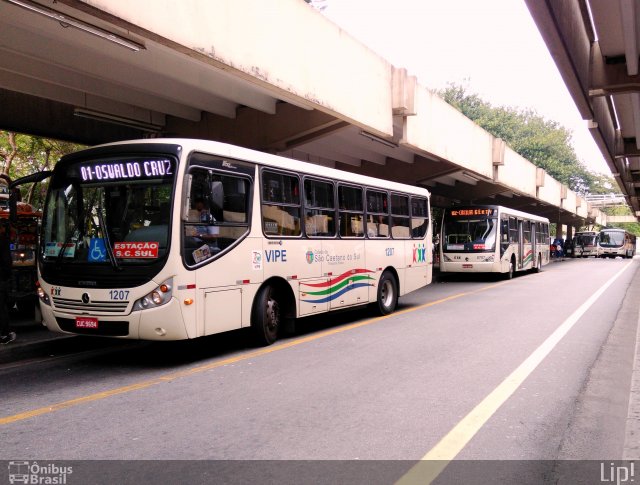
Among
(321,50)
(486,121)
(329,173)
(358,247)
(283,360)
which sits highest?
(486,121)

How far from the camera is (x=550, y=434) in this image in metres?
4.62

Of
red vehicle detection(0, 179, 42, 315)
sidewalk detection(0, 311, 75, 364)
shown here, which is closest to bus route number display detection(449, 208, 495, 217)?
red vehicle detection(0, 179, 42, 315)

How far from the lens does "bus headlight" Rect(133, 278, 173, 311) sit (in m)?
6.69

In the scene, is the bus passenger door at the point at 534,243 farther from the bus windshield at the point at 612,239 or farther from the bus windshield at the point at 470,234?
the bus windshield at the point at 612,239

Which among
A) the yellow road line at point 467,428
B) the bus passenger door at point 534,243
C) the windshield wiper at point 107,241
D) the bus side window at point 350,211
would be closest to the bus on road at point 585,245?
the bus passenger door at point 534,243

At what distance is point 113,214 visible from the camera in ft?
23.2

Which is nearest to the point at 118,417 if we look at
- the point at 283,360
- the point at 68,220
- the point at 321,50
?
the point at 283,360

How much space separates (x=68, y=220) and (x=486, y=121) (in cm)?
5018

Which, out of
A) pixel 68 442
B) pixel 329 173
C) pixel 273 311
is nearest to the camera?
pixel 68 442

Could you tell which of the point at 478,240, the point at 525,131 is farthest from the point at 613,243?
the point at 478,240

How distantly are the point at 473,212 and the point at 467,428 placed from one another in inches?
700

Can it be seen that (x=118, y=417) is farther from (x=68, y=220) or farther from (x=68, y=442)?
(x=68, y=220)

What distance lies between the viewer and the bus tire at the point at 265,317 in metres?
8.15

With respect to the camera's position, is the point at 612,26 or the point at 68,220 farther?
the point at 612,26
